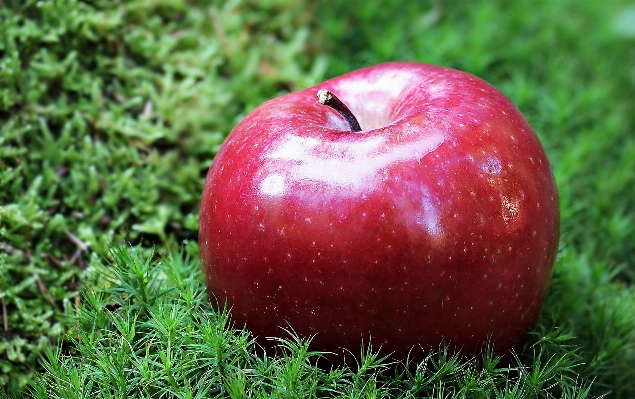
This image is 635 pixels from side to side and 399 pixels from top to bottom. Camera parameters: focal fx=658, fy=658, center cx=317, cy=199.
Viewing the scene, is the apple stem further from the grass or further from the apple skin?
the grass

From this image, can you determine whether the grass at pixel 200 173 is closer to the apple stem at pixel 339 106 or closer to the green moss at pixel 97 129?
the green moss at pixel 97 129

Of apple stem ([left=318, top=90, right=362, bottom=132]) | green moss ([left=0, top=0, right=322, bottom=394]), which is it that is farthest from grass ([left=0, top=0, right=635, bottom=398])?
apple stem ([left=318, top=90, right=362, bottom=132])

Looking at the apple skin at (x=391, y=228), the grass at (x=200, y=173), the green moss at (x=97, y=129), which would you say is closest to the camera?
the apple skin at (x=391, y=228)

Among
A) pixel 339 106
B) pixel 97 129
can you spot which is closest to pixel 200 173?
pixel 97 129

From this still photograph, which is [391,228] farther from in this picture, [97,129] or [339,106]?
[97,129]

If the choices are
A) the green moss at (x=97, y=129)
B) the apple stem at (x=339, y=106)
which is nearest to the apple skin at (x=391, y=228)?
the apple stem at (x=339, y=106)
